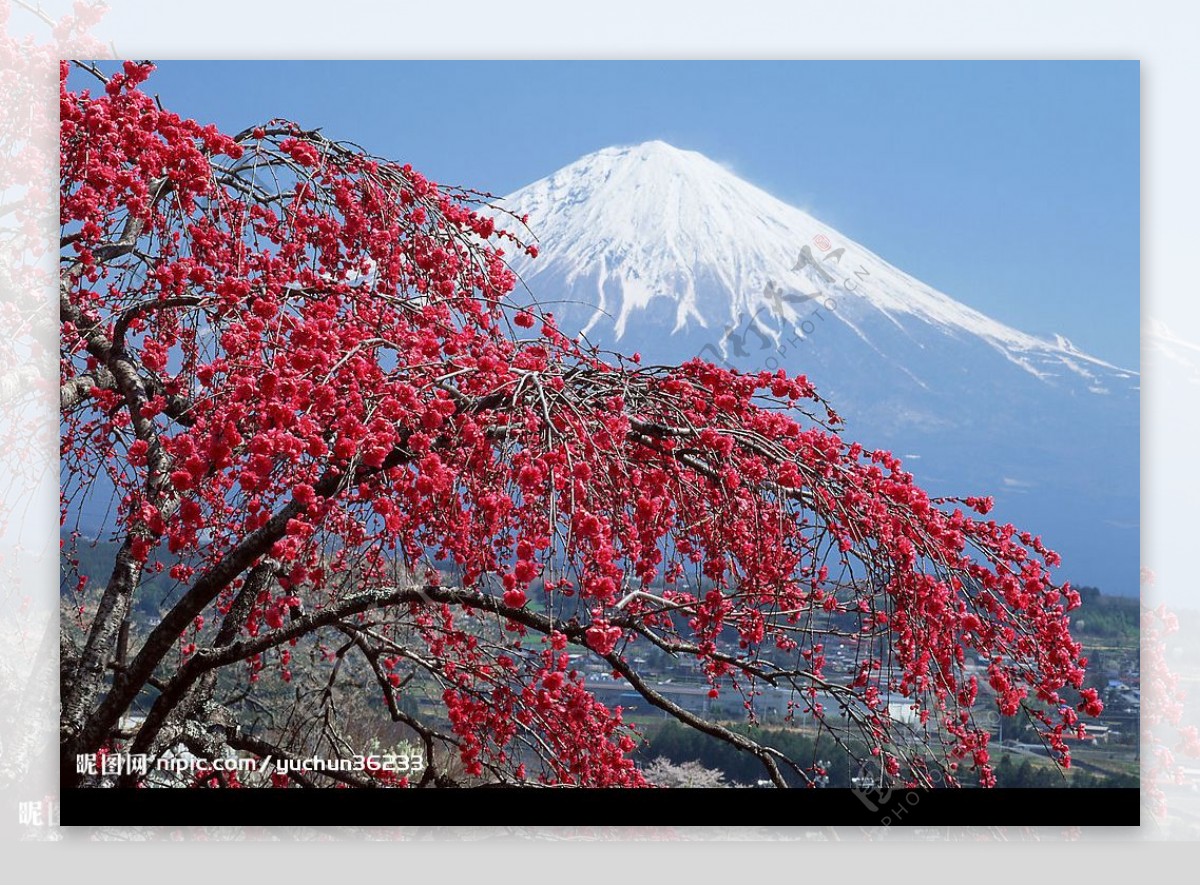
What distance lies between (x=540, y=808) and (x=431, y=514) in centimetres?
79

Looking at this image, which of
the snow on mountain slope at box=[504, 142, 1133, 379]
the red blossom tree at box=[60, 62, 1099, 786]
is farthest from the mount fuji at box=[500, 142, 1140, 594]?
the red blossom tree at box=[60, 62, 1099, 786]

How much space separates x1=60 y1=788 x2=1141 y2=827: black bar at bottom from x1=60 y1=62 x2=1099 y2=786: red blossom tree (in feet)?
0.17

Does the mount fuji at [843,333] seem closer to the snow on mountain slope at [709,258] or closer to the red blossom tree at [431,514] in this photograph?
the snow on mountain slope at [709,258]

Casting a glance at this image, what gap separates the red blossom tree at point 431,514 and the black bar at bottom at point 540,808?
0.05 metres

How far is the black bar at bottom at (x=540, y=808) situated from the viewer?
286 centimetres

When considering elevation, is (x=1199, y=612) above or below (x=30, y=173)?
below

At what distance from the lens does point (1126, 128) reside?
3039 mm

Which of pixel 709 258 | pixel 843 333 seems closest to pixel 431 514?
pixel 709 258

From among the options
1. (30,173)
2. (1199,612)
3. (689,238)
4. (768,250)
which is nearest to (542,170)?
(689,238)

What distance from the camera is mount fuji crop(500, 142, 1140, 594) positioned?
302 centimetres

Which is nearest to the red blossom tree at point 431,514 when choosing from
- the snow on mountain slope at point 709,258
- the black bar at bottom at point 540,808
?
the black bar at bottom at point 540,808

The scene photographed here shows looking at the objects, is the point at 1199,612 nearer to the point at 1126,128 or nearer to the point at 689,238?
the point at 1126,128

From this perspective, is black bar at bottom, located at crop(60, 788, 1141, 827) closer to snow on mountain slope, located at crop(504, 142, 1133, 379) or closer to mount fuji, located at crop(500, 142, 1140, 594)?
mount fuji, located at crop(500, 142, 1140, 594)

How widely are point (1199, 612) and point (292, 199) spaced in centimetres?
261
